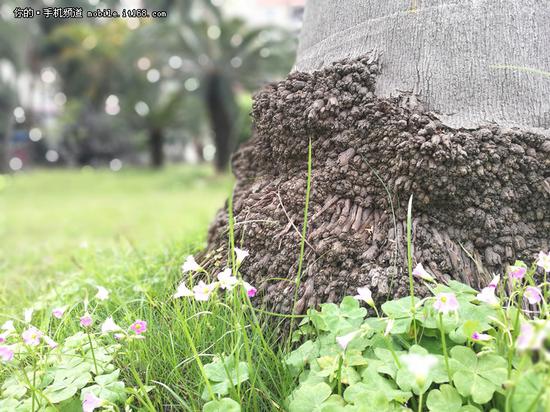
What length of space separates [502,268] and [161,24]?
12.1 metres

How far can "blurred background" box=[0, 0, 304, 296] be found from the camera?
5.67 m

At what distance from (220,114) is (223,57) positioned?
1606mm

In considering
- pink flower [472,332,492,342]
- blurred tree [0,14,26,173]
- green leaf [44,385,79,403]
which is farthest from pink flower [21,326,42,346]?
blurred tree [0,14,26,173]

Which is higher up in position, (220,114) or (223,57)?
(223,57)

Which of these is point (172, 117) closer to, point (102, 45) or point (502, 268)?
point (102, 45)

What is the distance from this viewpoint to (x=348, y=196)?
1475 millimetres

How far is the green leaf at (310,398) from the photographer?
1.00 meters

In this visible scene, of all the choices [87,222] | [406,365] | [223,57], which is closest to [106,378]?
[406,365]

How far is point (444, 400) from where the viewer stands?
96 centimetres

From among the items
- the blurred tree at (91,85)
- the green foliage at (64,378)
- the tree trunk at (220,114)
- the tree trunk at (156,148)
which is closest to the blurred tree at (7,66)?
the blurred tree at (91,85)

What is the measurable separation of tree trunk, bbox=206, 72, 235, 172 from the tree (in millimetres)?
11747

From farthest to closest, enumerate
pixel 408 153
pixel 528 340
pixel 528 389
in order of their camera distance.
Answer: pixel 408 153 → pixel 528 389 → pixel 528 340

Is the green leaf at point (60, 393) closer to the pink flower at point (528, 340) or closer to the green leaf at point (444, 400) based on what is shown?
the green leaf at point (444, 400)

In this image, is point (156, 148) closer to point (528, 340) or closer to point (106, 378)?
point (106, 378)
